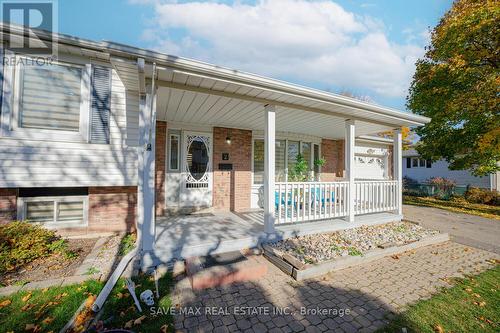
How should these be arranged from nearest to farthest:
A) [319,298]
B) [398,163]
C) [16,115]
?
[319,298] < [16,115] < [398,163]

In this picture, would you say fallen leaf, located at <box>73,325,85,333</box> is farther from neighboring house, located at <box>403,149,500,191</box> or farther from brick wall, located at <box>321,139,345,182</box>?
neighboring house, located at <box>403,149,500,191</box>

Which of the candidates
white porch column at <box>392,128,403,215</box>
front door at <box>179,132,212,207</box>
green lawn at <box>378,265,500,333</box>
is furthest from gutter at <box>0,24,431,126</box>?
green lawn at <box>378,265,500,333</box>

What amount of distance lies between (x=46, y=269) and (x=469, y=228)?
10825mm

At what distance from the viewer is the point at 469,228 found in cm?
723

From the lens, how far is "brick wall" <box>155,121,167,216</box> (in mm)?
6551

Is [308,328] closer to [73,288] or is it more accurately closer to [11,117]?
[73,288]

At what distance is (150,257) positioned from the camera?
380 centimetres

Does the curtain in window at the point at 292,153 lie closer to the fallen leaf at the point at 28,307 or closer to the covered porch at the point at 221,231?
the covered porch at the point at 221,231

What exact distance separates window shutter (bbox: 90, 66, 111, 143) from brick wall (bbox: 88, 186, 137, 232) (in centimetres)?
120

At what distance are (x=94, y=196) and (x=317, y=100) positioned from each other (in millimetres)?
5363

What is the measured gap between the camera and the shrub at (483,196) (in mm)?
13255

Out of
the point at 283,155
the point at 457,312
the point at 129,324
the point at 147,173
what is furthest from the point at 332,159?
the point at 129,324

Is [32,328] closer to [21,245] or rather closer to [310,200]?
[21,245]

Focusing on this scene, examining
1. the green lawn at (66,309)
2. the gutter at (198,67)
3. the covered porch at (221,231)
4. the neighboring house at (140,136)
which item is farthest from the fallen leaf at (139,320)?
A: the gutter at (198,67)
